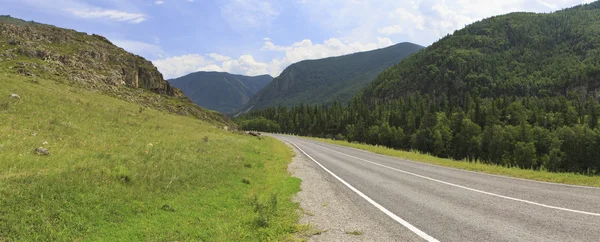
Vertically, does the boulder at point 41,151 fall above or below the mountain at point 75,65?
below

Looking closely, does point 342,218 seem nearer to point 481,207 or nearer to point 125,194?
point 481,207

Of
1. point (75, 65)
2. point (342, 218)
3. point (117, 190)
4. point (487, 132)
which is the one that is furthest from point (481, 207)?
point (487, 132)

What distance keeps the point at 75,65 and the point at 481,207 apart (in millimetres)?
85129

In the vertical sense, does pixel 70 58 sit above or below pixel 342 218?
above

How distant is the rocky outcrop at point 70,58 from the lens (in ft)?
190

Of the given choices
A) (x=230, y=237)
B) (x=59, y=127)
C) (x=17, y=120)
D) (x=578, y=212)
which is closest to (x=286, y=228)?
(x=230, y=237)

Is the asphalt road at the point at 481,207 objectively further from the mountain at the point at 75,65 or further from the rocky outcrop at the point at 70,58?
the rocky outcrop at the point at 70,58

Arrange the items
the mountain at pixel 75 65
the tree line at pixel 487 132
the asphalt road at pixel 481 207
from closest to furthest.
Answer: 1. the asphalt road at pixel 481 207
2. the mountain at pixel 75 65
3. the tree line at pixel 487 132

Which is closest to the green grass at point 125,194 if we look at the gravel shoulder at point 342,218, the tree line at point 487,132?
the gravel shoulder at point 342,218

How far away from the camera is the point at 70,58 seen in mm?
70562

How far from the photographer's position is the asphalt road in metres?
7.10

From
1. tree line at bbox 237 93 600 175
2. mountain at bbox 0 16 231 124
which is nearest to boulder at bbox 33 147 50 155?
mountain at bbox 0 16 231 124

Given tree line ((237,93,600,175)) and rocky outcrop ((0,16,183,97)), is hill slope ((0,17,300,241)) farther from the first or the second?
tree line ((237,93,600,175))

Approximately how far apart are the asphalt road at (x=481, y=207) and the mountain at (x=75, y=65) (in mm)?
47655
